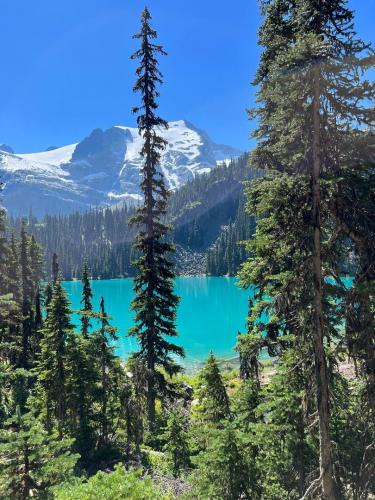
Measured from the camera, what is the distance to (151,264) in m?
22.2

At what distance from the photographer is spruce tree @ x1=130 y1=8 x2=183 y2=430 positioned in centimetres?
2161

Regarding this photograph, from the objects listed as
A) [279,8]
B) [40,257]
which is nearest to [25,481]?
[279,8]

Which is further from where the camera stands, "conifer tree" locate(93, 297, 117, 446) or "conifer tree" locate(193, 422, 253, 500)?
"conifer tree" locate(93, 297, 117, 446)

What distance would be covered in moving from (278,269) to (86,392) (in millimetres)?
14482

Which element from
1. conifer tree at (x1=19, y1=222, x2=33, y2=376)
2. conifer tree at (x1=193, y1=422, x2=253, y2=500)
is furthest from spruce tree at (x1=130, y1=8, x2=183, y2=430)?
conifer tree at (x1=19, y1=222, x2=33, y2=376)

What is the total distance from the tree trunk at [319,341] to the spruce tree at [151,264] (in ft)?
45.1

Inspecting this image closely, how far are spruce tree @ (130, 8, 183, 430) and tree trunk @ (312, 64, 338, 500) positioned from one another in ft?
45.1

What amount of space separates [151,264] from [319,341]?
1447cm

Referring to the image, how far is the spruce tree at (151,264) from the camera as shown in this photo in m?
21.6

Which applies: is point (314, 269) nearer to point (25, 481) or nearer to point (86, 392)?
point (25, 481)

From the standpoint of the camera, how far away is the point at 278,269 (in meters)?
12.2

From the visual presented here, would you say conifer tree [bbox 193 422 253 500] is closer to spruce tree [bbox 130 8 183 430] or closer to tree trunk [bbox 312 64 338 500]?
tree trunk [bbox 312 64 338 500]

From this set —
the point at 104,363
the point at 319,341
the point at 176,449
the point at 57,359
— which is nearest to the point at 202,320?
the point at 104,363

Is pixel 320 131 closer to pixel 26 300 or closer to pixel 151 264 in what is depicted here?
pixel 151 264
